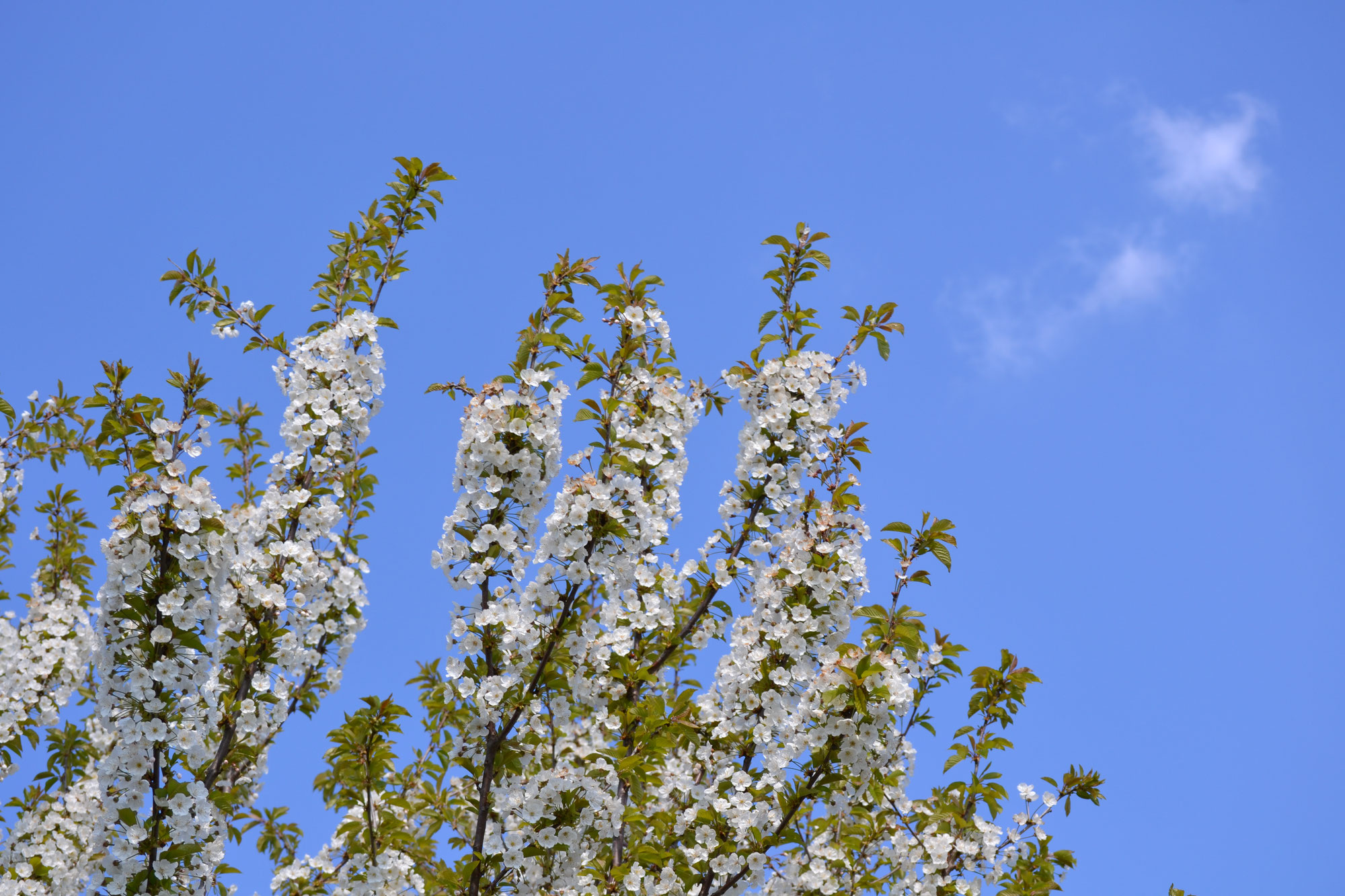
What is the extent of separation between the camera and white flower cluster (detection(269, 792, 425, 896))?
5.56 m

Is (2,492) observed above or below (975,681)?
above

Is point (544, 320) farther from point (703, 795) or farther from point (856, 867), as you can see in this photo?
point (856, 867)

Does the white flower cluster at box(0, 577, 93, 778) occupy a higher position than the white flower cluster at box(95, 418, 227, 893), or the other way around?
the white flower cluster at box(0, 577, 93, 778)

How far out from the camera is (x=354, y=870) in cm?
632

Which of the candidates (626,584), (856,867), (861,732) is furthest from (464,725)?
(856,867)

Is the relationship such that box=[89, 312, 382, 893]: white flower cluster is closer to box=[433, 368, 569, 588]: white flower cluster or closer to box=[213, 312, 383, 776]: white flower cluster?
box=[213, 312, 383, 776]: white flower cluster

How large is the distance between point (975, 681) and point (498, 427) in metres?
3.31

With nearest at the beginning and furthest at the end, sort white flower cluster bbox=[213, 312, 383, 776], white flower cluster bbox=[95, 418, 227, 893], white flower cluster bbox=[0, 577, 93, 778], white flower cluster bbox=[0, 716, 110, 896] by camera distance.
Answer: white flower cluster bbox=[95, 418, 227, 893]
white flower cluster bbox=[213, 312, 383, 776]
white flower cluster bbox=[0, 716, 110, 896]
white flower cluster bbox=[0, 577, 93, 778]

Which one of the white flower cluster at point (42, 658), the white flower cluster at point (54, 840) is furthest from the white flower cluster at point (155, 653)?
the white flower cluster at point (42, 658)

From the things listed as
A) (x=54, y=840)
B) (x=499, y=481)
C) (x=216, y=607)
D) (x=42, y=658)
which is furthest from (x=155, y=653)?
(x=42, y=658)

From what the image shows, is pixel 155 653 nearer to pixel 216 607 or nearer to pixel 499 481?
pixel 216 607

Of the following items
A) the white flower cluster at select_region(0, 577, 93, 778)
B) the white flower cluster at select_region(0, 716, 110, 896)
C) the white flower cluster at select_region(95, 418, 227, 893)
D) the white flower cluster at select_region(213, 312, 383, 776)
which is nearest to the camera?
the white flower cluster at select_region(95, 418, 227, 893)

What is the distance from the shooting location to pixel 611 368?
20.4 feet

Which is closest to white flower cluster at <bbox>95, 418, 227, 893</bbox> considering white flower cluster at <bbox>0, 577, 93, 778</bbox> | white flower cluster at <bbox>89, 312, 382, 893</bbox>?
white flower cluster at <bbox>89, 312, 382, 893</bbox>
